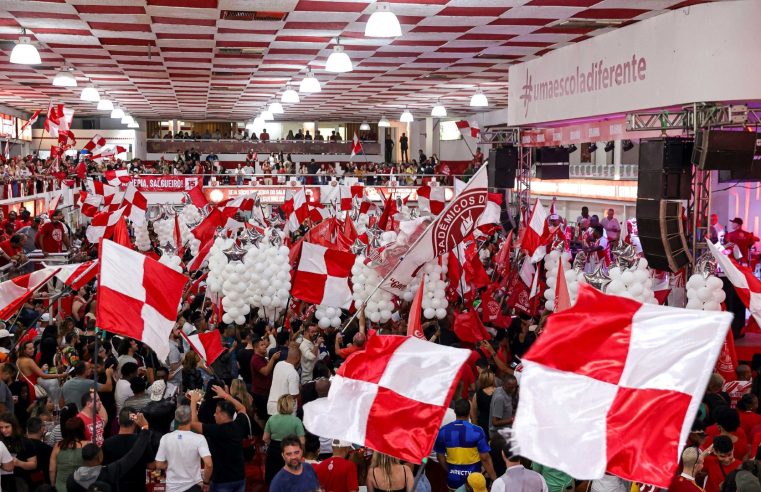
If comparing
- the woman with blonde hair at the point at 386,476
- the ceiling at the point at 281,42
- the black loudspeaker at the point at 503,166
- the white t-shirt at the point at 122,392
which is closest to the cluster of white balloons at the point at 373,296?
the white t-shirt at the point at 122,392

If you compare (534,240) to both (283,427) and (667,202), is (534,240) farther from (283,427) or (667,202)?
(283,427)

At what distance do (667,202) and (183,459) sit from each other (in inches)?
257

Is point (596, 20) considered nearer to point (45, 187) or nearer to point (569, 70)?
point (569, 70)

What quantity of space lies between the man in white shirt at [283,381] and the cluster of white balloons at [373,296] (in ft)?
7.51

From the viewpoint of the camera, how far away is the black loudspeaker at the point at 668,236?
10852 mm

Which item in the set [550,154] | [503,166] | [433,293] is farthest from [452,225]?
[550,154]

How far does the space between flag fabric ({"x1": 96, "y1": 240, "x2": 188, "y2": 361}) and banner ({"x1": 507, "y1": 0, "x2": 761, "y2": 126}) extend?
5694 mm

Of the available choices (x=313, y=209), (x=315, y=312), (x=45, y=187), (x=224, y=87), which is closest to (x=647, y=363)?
(x=315, y=312)

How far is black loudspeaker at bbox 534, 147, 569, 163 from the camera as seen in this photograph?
18.6m

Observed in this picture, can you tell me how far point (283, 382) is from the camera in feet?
29.6

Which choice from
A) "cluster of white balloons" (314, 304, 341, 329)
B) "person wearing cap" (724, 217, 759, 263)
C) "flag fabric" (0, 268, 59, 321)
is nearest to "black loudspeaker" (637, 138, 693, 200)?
"cluster of white balloons" (314, 304, 341, 329)

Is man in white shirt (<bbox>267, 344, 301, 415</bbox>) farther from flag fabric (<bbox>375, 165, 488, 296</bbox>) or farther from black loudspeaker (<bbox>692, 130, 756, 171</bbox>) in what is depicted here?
black loudspeaker (<bbox>692, 130, 756, 171</bbox>)

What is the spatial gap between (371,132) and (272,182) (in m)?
12.6

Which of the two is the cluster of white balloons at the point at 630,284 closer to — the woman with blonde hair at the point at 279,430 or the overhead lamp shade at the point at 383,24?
the overhead lamp shade at the point at 383,24
